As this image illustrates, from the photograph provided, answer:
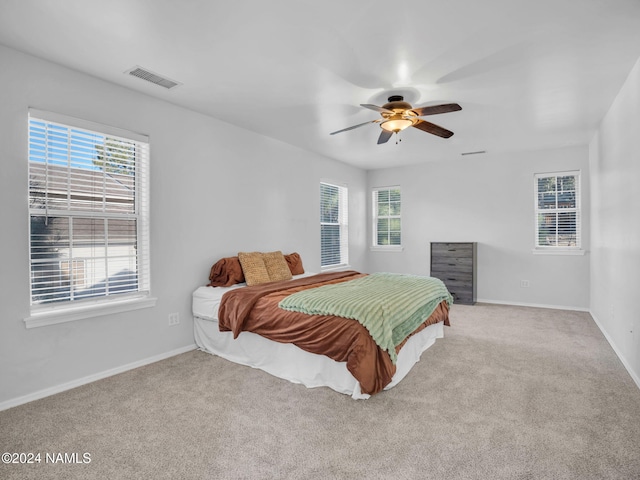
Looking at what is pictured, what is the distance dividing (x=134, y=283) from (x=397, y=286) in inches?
101

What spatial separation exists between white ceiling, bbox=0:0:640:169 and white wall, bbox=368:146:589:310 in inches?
74.1

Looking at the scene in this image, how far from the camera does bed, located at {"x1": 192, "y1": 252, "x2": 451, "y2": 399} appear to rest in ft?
8.45

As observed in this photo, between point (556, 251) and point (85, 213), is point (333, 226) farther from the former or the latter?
point (85, 213)

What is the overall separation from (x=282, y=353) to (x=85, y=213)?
2017mm

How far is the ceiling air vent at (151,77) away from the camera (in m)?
2.90

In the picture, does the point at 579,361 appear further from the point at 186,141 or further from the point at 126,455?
the point at 186,141

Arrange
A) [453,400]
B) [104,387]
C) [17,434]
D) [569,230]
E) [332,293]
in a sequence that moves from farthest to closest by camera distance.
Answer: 1. [569,230]
2. [332,293]
3. [104,387]
4. [453,400]
5. [17,434]

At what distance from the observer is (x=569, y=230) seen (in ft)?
18.3

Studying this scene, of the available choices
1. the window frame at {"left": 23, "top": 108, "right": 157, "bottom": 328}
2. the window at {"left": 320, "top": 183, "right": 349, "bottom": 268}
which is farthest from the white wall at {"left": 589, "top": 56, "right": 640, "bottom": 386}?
the window frame at {"left": 23, "top": 108, "right": 157, "bottom": 328}

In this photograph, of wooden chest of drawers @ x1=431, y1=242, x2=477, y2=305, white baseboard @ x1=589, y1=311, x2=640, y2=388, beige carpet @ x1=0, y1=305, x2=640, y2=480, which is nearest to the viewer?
beige carpet @ x1=0, y1=305, x2=640, y2=480

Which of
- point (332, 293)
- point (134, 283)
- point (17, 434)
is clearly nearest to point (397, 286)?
point (332, 293)

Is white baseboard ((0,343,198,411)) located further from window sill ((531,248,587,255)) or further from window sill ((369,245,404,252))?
window sill ((531,248,587,255))

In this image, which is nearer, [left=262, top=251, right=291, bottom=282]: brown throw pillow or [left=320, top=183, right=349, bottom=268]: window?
[left=262, top=251, right=291, bottom=282]: brown throw pillow

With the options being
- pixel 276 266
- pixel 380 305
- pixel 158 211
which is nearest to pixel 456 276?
pixel 276 266
